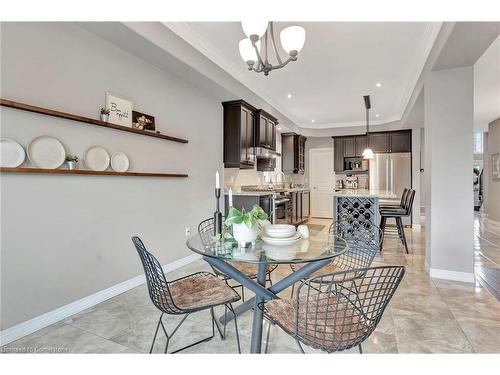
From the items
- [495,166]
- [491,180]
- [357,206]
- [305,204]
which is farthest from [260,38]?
[491,180]

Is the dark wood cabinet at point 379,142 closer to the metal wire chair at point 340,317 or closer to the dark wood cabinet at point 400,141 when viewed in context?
the dark wood cabinet at point 400,141

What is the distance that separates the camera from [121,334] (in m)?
1.96

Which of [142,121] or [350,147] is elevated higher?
[350,147]

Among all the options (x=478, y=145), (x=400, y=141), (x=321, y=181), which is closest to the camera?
(x=400, y=141)

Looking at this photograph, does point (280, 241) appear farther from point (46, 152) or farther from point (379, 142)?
point (379, 142)

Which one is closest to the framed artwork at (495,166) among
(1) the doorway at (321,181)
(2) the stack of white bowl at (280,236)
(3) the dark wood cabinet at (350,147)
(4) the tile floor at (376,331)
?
(3) the dark wood cabinet at (350,147)

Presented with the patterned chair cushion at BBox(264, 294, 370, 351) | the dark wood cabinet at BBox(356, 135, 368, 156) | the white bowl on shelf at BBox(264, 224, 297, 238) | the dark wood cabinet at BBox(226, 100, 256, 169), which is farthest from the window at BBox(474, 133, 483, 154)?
the patterned chair cushion at BBox(264, 294, 370, 351)

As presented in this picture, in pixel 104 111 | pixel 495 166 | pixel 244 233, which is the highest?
pixel 104 111

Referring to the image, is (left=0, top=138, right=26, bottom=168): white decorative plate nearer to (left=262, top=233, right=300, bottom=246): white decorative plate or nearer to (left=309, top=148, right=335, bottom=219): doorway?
(left=262, top=233, right=300, bottom=246): white decorative plate

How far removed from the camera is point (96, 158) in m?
2.45

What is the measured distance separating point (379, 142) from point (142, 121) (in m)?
6.10

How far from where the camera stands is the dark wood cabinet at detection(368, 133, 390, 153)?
6.91 metres
